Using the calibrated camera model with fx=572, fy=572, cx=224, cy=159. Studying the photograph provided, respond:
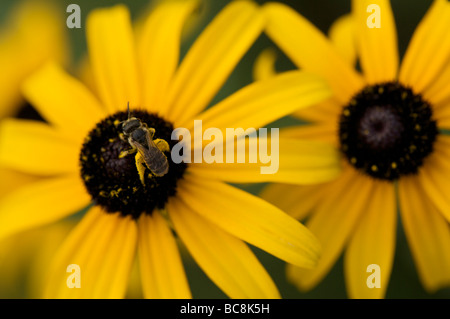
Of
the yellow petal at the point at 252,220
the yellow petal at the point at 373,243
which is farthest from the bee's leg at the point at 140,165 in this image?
the yellow petal at the point at 373,243

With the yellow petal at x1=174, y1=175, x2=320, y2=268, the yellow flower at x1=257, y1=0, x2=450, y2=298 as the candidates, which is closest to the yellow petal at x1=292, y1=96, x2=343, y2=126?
the yellow flower at x1=257, y1=0, x2=450, y2=298

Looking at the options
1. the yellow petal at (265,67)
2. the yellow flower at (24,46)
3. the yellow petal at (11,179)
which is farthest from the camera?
the yellow flower at (24,46)

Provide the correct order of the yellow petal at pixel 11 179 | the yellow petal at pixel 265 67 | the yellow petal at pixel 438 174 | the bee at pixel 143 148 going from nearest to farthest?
the bee at pixel 143 148, the yellow petal at pixel 438 174, the yellow petal at pixel 265 67, the yellow petal at pixel 11 179

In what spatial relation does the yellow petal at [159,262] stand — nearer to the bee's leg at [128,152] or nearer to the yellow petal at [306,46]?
the bee's leg at [128,152]

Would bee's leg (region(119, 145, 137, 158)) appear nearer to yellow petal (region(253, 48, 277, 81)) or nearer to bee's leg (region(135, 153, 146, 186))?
bee's leg (region(135, 153, 146, 186))

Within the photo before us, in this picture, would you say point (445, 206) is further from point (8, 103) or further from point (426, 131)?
point (8, 103)
